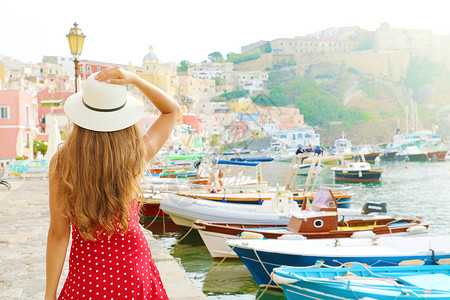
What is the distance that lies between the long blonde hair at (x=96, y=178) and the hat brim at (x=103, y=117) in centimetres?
2

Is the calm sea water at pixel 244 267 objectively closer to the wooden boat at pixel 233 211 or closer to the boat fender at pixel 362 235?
the wooden boat at pixel 233 211

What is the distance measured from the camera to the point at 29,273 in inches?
181

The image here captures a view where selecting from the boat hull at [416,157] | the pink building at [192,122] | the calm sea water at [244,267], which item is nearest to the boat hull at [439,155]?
the boat hull at [416,157]

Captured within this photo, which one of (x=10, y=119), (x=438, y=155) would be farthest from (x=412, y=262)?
(x=438, y=155)

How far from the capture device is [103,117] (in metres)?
1.46

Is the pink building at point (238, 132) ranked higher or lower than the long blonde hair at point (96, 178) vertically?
higher

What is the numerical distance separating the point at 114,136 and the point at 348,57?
455ft

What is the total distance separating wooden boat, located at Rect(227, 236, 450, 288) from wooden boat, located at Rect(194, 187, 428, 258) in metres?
0.44

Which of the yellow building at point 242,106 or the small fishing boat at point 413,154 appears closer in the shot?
the small fishing boat at point 413,154

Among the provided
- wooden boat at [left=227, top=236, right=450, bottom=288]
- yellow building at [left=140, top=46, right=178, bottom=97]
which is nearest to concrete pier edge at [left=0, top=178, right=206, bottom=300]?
wooden boat at [left=227, top=236, right=450, bottom=288]

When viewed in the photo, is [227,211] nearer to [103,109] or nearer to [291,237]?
[291,237]

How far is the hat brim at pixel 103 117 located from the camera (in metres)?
1.45

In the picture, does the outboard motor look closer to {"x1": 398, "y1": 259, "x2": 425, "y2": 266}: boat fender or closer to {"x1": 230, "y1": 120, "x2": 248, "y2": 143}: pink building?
{"x1": 398, "y1": 259, "x2": 425, "y2": 266}: boat fender

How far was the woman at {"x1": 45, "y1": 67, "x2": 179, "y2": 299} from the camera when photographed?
1.45m
